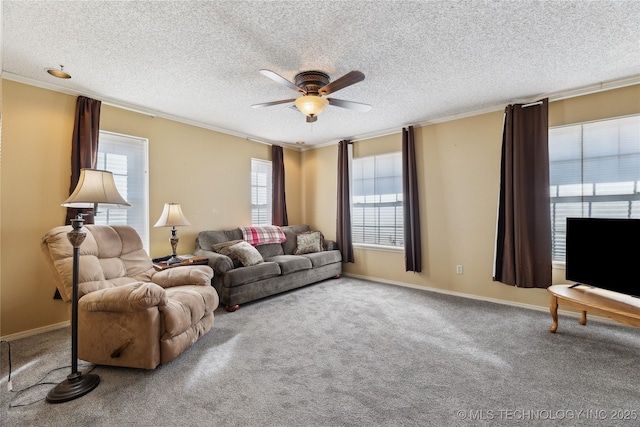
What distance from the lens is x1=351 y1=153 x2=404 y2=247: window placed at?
194 inches

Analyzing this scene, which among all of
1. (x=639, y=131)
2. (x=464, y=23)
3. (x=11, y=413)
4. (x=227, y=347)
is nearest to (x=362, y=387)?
(x=227, y=347)

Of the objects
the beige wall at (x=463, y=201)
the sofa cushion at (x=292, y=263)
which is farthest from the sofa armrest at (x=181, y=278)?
the beige wall at (x=463, y=201)

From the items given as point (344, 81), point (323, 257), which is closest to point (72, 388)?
point (344, 81)

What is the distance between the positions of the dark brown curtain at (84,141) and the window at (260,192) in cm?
238

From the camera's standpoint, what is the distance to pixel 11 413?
5.90ft

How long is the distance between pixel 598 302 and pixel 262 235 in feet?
13.6

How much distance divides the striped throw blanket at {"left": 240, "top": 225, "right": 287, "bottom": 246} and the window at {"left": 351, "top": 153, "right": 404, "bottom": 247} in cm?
136

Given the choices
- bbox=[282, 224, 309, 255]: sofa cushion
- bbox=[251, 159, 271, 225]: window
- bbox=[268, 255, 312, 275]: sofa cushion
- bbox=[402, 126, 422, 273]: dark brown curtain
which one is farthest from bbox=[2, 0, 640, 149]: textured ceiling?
bbox=[282, 224, 309, 255]: sofa cushion

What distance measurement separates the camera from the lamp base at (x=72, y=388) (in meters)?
1.92

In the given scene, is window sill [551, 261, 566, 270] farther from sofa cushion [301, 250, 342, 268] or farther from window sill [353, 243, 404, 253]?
sofa cushion [301, 250, 342, 268]

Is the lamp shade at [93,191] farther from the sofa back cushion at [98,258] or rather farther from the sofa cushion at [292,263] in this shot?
the sofa cushion at [292,263]

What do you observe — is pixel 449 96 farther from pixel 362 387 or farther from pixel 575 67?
pixel 362 387

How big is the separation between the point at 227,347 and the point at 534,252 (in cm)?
358

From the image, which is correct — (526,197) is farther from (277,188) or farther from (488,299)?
(277,188)
